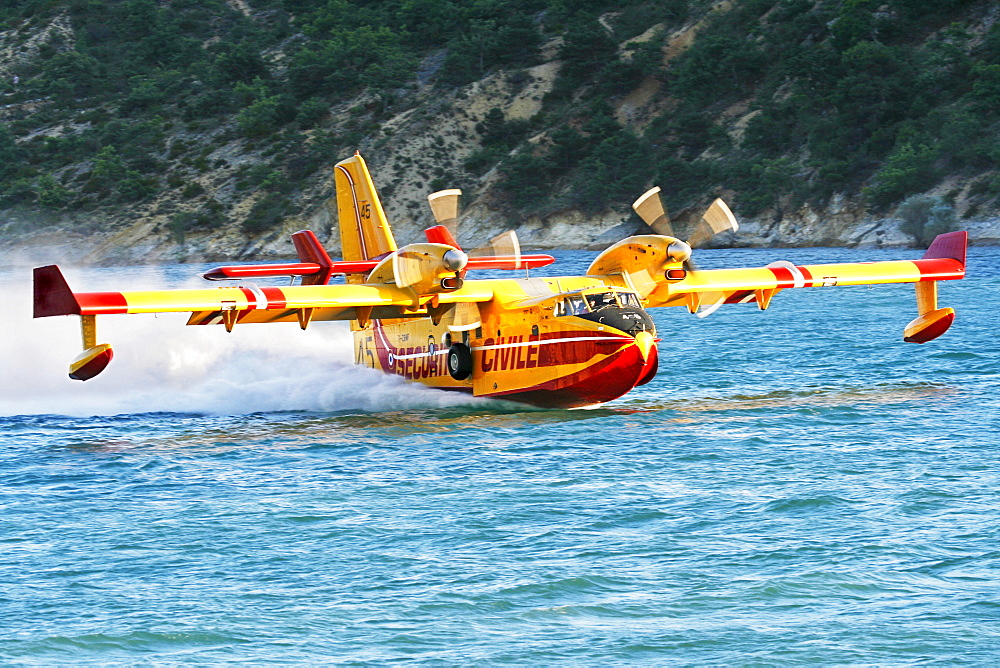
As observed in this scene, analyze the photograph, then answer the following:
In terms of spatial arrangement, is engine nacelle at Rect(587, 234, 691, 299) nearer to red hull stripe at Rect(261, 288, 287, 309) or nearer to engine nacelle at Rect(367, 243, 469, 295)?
engine nacelle at Rect(367, 243, 469, 295)

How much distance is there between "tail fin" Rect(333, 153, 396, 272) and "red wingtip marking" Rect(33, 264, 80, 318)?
364 inches

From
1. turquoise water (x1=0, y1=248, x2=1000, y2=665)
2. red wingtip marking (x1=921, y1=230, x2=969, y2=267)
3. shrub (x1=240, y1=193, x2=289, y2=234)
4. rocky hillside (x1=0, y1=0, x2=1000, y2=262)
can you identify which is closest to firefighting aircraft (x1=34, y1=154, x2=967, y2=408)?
turquoise water (x1=0, y1=248, x2=1000, y2=665)

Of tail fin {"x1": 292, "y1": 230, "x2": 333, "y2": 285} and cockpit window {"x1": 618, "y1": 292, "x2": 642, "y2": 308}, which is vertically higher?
tail fin {"x1": 292, "y1": 230, "x2": 333, "y2": 285}

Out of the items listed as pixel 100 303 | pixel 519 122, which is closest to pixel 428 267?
pixel 100 303

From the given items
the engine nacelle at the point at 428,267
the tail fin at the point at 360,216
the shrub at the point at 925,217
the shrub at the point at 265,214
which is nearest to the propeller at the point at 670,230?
the engine nacelle at the point at 428,267

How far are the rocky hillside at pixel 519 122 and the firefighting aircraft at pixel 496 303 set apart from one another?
2168 inches

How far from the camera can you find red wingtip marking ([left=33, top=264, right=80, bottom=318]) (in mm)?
20781

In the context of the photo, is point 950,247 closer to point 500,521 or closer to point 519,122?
point 500,521

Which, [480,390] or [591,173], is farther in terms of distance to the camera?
[591,173]

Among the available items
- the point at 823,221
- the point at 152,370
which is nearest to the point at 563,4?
the point at 823,221

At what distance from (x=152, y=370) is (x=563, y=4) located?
9341 centimetres

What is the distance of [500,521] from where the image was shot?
1562 centimetres

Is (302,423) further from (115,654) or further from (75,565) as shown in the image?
(115,654)

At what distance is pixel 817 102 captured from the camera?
305ft
